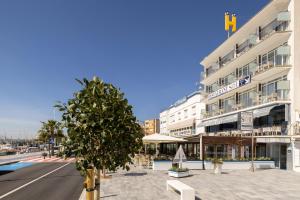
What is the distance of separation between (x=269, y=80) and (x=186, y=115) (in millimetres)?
30252

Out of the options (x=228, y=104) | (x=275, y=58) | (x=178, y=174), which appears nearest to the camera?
(x=178, y=174)

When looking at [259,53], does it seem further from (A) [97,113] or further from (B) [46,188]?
(A) [97,113]

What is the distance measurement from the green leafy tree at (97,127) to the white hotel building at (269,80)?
24.5 meters

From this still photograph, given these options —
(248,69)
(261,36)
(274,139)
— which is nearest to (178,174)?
(274,139)

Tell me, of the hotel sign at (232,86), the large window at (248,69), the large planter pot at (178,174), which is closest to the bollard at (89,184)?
the large planter pot at (178,174)

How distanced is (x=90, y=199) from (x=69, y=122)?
2.01 meters

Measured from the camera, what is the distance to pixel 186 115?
209 ft

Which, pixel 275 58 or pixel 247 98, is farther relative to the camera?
pixel 247 98

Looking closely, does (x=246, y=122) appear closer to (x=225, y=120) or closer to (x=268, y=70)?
(x=268, y=70)

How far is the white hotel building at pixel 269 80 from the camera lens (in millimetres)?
29625

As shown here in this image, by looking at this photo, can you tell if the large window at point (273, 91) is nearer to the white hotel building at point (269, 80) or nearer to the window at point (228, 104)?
the white hotel building at point (269, 80)

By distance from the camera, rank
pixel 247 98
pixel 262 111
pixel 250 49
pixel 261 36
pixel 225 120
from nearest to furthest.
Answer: pixel 262 111 < pixel 261 36 < pixel 250 49 < pixel 247 98 < pixel 225 120

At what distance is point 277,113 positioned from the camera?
31.7 meters

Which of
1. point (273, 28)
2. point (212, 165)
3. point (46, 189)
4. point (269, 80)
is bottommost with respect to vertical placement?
point (212, 165)
